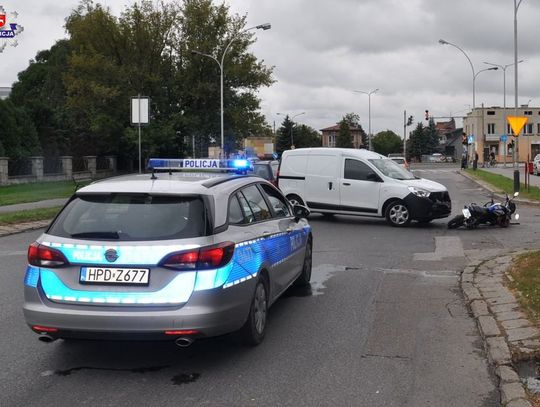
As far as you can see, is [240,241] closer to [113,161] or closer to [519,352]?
[519,352]

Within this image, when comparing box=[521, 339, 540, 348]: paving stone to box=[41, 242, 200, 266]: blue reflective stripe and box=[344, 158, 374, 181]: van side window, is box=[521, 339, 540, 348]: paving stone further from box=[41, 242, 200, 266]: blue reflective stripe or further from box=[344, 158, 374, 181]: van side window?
box=[344, 158, 374, 181]: van side window

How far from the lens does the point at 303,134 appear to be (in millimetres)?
119625

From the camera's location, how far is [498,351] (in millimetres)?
5074

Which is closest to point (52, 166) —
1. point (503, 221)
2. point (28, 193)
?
point (28, 193)

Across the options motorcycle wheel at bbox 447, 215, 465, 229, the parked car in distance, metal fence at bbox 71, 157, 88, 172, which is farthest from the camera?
metal fence at bbox 71, 157, 88, 172

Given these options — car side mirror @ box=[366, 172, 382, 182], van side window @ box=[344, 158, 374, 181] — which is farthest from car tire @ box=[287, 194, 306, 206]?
car side mirror @ box=[366, 172, 382, 182]

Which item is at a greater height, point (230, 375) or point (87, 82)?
point (87, 82)

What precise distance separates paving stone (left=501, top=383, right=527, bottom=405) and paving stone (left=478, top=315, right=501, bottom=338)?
1219mm

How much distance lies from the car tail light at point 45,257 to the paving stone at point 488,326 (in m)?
3.79

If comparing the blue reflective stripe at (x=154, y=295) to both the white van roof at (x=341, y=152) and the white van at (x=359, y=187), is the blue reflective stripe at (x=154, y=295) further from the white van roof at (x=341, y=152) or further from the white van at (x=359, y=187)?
the white van roof at (x=341, y=152)

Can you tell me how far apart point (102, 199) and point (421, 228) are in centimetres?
1066

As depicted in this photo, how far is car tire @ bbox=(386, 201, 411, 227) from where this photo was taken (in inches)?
570

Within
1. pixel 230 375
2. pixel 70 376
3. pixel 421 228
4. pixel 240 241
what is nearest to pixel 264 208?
pixel 240 241

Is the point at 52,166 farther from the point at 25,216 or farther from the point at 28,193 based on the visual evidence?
the point at 25,216
